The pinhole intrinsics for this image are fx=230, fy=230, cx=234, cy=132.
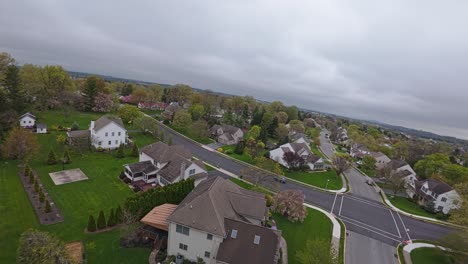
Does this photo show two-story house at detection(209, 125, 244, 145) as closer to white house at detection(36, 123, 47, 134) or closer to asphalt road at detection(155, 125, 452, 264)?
asphalt road at detection(155, 125, 452, 264)

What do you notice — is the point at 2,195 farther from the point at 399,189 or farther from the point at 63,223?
the point at 399,189

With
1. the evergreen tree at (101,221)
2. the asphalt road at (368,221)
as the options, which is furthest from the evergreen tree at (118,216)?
the asphalt road at (368,221)

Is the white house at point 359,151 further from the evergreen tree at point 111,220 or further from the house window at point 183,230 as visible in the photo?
the evergreen tree at point 111,220

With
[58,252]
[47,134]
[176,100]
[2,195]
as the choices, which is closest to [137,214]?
[58,252]

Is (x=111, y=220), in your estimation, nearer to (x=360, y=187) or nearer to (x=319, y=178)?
(x=319, y=178)

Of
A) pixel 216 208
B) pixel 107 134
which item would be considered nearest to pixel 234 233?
pixel 216 208

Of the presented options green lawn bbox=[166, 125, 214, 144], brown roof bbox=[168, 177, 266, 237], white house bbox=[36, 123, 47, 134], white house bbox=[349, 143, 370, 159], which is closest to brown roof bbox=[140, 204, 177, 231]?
brown roof bbox=[168, 177, 266, 237]
